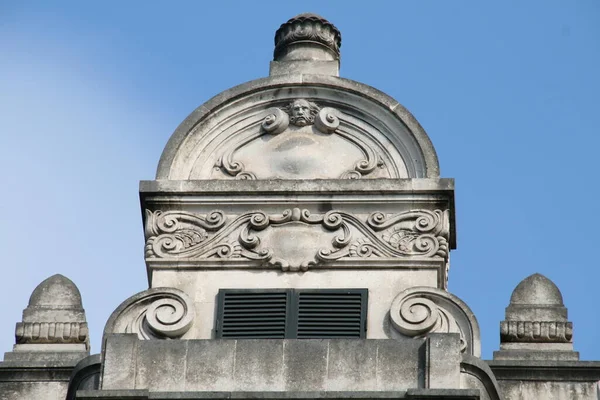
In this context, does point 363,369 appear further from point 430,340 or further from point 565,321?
point 565,321

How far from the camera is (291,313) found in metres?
36.6

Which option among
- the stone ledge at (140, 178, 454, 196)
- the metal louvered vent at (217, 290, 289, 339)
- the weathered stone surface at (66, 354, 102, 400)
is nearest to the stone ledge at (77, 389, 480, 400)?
the weathered stone surface at (66, 354, 102, 400)

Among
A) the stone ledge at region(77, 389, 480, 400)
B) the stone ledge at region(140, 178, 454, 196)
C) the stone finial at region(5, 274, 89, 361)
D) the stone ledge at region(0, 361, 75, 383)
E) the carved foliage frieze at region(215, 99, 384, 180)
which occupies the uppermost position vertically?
the carved foliage frieze at region(215, 99, 384, 180)

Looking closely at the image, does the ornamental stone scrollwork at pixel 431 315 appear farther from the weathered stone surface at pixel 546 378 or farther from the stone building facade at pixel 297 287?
the weathered stone surface at pixel 546 378

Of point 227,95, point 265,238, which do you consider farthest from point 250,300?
point 227,95

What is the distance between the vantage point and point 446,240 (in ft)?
122

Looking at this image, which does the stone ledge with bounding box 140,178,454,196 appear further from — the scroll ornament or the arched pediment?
the scroll ornament

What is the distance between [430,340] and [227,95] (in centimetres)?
603

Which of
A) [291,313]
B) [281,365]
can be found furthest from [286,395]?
[291,313]

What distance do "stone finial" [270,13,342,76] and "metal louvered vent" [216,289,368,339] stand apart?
4.16m

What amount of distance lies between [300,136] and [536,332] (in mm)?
4790

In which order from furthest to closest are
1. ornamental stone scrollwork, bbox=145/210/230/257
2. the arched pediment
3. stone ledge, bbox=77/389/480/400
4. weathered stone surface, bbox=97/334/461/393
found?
the arched pediment, ornamental stone scrollwork, bbox=145/210/230/257, weathered stone surface, bbox=97/334/461/393, stone ledge, bbox=77/389/480/400

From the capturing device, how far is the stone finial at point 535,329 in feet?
119

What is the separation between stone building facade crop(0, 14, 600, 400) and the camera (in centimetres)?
3462
